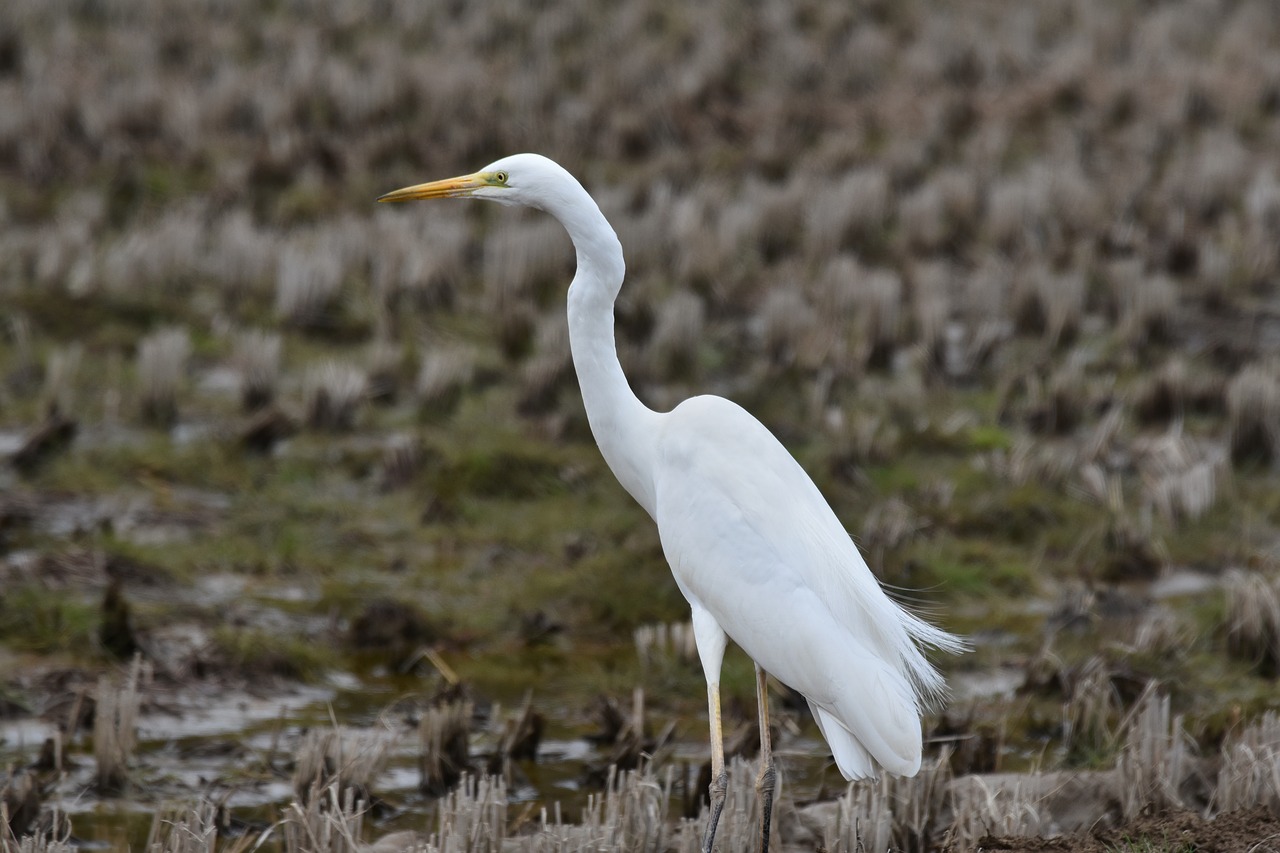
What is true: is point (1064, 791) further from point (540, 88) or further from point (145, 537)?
point (540, 88)

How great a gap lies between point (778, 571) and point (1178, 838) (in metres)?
1.11

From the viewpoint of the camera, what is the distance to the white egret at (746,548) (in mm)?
3820

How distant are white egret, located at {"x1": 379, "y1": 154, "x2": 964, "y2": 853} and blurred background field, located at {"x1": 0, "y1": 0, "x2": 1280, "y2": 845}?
0.74m

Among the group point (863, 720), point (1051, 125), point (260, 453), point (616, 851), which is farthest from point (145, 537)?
point (1051, 125)

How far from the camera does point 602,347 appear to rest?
4.05 metres

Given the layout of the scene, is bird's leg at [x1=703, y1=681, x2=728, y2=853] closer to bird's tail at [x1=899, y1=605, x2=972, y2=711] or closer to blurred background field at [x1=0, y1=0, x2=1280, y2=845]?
bird's tail at [x1=899, y1=605, x2=972, y2=711]

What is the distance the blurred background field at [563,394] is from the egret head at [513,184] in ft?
4.90

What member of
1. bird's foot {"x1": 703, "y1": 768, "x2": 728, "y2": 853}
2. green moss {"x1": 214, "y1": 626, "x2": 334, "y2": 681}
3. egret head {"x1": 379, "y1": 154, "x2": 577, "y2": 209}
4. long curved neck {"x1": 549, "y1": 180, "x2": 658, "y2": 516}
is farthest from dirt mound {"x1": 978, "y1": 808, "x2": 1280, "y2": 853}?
green moss {"x1": 214, "y1": 626, "x2": 334, "y2": 681}

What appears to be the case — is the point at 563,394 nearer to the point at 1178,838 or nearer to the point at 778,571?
the point at 778,571

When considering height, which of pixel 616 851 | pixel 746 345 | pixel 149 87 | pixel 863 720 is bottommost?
pixel 616 851

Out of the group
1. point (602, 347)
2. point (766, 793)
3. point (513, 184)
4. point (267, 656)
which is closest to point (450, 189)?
point (513, 184)

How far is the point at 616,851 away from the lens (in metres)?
3.90

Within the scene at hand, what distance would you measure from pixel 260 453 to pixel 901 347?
3.69m

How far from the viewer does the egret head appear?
3.96m
